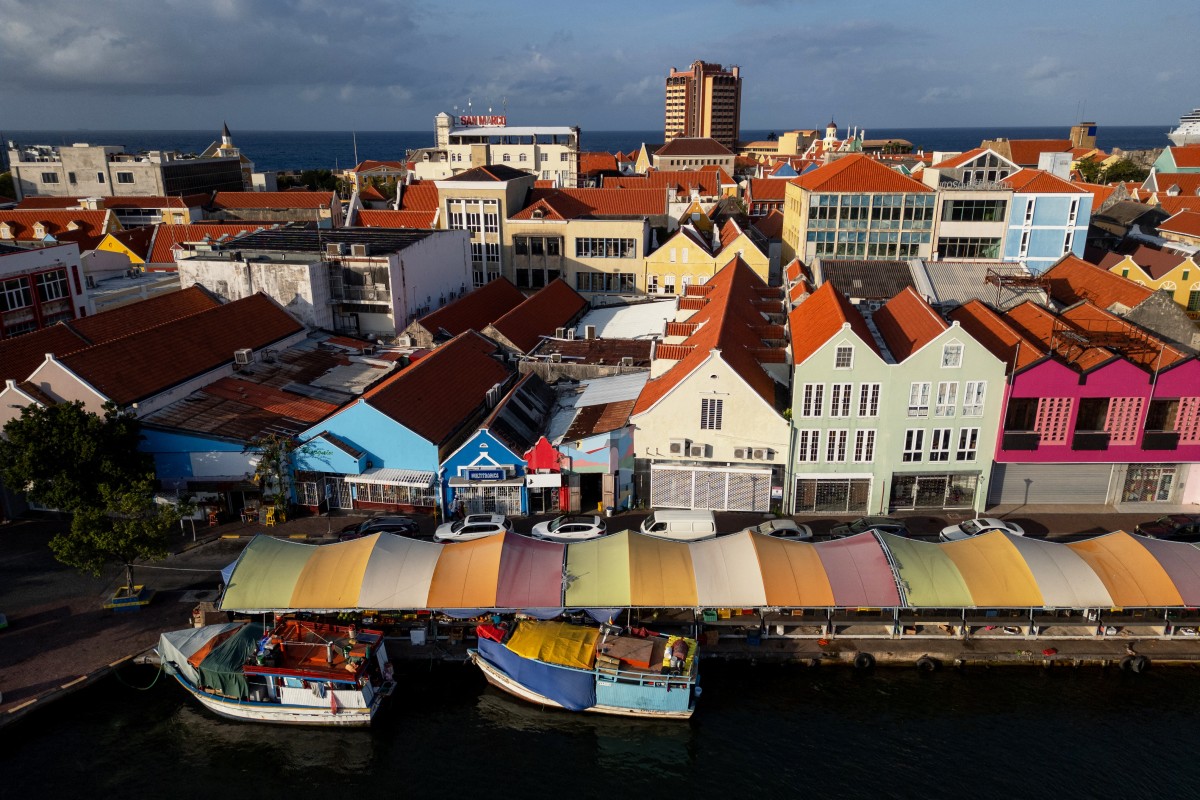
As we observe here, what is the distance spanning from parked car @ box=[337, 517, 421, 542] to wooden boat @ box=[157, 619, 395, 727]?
27.4ft

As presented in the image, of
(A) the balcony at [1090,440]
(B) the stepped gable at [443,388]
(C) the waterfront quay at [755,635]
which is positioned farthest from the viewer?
(B) the stepped gable at [443,388]

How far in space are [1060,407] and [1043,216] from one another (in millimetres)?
38130

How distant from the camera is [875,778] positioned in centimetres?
2980

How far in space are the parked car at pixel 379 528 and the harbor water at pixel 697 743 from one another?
28.2ft

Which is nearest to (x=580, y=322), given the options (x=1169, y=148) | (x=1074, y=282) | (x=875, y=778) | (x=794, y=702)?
(x=1074, y=282)

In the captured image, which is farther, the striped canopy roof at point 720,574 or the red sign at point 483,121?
the red sign at point 483,121

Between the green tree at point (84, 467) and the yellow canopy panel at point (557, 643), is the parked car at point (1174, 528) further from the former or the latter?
the green tree at point (84, 467)

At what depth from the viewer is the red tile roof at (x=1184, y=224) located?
8431 cm

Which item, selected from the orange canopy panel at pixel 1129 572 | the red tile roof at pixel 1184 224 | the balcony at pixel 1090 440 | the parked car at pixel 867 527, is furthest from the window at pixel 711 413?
the red tile roof at pixel 1184 224

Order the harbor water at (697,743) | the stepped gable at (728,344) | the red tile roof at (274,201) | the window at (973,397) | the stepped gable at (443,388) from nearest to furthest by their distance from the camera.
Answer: the harbor water at (697,743), the window at (973,397), the stepped gable at (728,344), the stepped gable at (443,388), the red tile roof at (274,201)

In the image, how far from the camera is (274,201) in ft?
385

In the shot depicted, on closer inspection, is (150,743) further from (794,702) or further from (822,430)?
(822,430)

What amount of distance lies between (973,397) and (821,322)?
9.18m

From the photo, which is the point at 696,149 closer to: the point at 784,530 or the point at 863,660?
the point at 784,530
